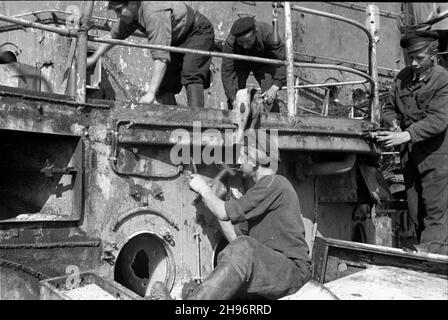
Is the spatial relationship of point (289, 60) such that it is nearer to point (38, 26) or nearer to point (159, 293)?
point (38, 26)

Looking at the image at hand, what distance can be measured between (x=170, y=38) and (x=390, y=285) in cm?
268

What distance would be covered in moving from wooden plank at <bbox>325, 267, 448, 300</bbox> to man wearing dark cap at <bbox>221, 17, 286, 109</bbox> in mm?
2011

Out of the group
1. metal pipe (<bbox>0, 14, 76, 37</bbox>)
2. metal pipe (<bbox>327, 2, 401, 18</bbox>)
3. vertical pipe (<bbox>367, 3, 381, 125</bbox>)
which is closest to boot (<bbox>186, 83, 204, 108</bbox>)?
metal pipe (<bbox>0, 14, 76, 37</bbox>)

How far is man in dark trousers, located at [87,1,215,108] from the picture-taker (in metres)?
5.05

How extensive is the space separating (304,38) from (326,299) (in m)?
7.65

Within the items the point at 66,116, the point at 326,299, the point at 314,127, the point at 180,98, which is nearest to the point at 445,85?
the point at 314,127

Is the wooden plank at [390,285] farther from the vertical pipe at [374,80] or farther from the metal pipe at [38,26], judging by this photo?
the metal pipe at [38,26]

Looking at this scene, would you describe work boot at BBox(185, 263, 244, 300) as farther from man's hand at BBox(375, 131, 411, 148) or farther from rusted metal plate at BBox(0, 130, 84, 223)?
man's hand at BBox(375, 131, 411, 148)

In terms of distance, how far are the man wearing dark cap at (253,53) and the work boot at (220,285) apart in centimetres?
242

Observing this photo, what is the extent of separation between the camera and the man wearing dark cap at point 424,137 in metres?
5.45

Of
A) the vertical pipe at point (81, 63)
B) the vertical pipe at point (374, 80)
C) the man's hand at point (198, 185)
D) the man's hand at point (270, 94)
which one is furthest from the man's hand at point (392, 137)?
the vertical pipe at point (81, 63)

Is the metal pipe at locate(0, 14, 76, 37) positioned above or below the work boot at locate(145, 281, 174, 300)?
above

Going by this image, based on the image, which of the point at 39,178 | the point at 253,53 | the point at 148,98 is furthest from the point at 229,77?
the point at 39,178
